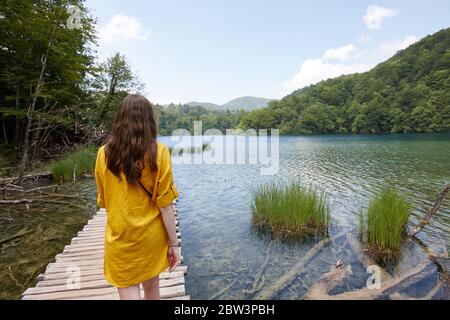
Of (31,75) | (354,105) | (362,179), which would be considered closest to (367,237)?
(362,179)

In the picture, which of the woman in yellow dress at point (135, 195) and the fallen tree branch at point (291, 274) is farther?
the fallen tree branch at point (291, 274)

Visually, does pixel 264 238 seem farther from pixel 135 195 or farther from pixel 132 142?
pixel 132 142

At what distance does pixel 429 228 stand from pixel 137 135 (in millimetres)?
7549

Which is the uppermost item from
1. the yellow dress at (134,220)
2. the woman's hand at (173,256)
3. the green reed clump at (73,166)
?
the yellow dress at (134,220)

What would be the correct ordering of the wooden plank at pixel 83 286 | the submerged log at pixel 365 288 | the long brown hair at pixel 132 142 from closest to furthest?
1. the long brown hair at pixel 132 142
2. the wooden plank at pixel 83 286
3. the submerged log at pixel 365 288

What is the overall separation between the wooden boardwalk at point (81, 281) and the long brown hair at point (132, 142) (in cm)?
216

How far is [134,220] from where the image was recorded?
64.9 inches

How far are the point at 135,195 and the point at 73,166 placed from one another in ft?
37.1

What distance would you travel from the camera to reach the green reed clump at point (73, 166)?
35.5 ft

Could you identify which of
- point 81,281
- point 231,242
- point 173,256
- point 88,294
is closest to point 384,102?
point 231,242

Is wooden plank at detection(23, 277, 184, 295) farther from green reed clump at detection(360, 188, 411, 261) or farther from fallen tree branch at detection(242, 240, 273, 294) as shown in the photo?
green reed clump at detection(360, 188, 411, 261)

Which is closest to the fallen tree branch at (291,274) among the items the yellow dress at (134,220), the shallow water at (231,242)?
the shallow water at (231,242)

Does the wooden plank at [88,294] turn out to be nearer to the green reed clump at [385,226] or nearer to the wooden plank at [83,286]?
the wooden plank at [83,286]

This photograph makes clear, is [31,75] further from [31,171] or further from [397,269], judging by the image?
[397,269]
